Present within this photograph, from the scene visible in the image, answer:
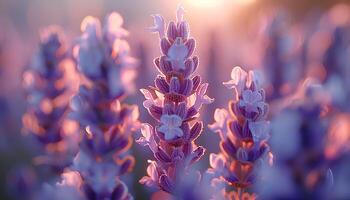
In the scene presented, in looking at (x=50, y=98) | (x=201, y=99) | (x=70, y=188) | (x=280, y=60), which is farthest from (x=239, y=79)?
Result: (x=280, y=60)

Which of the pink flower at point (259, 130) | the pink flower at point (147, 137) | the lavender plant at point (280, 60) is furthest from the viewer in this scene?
the lavender plant at point (280, 60)

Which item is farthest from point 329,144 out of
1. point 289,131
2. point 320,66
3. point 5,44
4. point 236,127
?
point 5,44

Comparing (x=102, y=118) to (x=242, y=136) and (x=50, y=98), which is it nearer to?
(x=242, y=136)

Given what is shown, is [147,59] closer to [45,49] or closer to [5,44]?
[5,44]

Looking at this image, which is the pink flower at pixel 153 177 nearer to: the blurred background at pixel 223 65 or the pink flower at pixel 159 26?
the pink flower at pixel 159 26

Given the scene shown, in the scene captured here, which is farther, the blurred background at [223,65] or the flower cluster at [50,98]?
the blurred background at [223,65]

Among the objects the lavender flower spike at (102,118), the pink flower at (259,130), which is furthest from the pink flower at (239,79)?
the lavender flower spike at (102,118)
